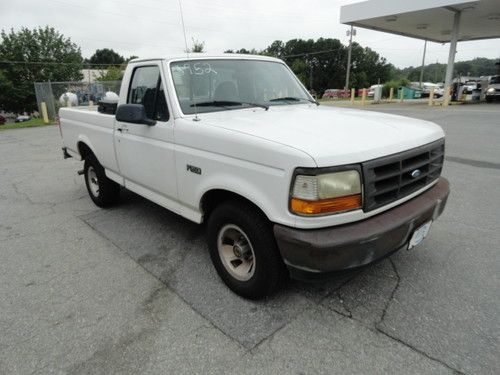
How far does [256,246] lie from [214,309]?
0.65 m

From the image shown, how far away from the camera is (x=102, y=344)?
8.20ft

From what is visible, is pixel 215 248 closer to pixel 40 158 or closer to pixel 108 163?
pixel 108 163

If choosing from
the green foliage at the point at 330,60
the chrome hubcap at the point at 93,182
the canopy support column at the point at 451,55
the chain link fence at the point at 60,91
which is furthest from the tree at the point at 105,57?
the chrome hubcap at the point at 93,182

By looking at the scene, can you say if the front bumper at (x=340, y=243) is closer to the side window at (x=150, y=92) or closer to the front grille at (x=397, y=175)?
the front grille at (x=397, y=175)

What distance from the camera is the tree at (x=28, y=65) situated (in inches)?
1709

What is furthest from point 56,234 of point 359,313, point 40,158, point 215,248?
point 40,158

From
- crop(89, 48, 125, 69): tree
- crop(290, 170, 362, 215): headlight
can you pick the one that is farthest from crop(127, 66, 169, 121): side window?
crop(89, 48, 125, 69): tree

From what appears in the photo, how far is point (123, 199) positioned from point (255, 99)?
2.94 m

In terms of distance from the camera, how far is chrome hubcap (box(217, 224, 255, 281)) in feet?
9.45

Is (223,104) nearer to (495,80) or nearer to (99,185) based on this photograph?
(99,185)

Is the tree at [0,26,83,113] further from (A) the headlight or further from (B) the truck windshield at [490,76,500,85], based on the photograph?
(A) the headlight

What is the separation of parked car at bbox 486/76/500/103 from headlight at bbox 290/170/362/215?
2433 cm

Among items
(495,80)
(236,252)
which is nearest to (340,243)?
(236,252)

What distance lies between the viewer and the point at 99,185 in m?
5.04
